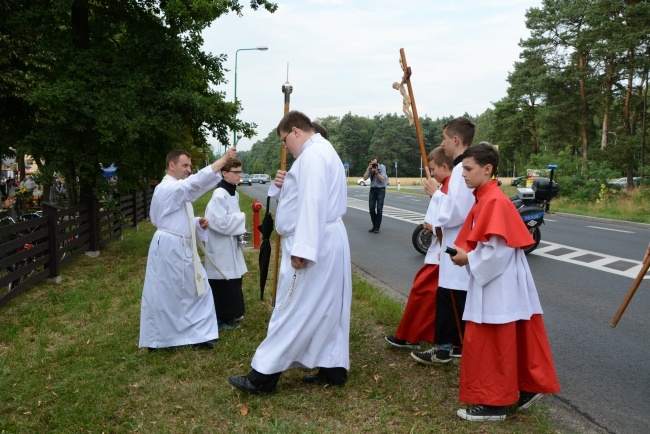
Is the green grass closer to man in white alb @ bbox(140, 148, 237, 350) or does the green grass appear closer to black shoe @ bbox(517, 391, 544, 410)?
black shoe @ bbox(517, 391, 544, 410)

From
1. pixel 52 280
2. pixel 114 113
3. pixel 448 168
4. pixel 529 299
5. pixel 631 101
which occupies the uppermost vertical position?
pixel 631 101

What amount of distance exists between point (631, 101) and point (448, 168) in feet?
117

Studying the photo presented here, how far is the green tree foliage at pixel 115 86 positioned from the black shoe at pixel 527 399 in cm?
762

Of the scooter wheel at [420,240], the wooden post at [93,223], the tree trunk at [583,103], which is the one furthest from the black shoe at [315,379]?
the tree trunk at [583,103]

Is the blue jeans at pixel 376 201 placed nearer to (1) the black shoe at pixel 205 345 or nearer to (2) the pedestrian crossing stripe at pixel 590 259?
(2) the pedestrian crossing stripe at pixel 590 259

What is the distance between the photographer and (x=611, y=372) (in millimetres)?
4582

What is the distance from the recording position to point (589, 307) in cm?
672

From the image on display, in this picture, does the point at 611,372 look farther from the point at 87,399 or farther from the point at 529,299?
the point at 87,399

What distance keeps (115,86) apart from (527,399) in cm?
870

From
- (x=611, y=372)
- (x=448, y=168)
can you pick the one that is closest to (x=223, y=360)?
(x=448, y=168)

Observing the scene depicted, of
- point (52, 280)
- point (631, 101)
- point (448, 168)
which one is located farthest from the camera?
point (631, 101)

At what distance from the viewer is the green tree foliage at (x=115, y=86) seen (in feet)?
30.5

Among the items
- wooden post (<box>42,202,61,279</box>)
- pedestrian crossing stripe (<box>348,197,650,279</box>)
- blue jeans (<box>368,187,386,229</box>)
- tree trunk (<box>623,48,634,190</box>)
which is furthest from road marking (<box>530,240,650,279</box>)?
tree trunk (<box>623,48,634,190</box>)

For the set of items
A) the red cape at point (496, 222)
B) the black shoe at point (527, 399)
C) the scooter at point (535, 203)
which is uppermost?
the red cape at point (496, 222)
